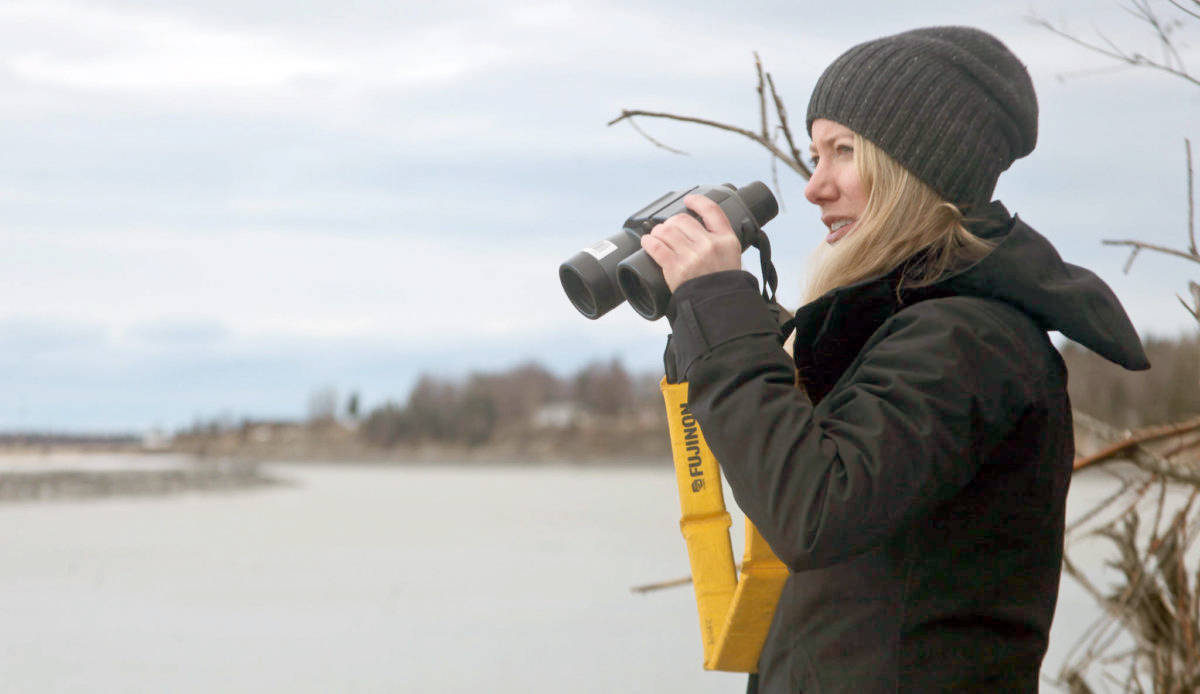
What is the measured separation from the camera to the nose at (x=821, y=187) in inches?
37.2

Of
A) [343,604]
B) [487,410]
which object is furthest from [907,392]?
[487,410]

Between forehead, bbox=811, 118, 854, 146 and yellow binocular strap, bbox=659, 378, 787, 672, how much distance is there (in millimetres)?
255

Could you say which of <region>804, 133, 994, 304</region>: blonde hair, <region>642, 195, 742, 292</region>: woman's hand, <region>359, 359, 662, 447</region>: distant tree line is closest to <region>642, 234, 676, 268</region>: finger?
<region>642, 195, 742, 292</region>: woman's hand

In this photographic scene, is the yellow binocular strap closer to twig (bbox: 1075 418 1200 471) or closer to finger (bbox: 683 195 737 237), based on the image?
finger (bbox: 683 195 737 237)

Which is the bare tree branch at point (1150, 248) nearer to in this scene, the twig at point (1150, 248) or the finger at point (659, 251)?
the twig at point (1150, 248)

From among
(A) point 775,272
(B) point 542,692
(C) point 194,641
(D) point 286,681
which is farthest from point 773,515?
(C) point 194,641

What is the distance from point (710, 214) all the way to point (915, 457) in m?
0.28

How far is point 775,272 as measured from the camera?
1.07 m

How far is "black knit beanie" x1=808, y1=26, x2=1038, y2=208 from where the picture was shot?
903mm

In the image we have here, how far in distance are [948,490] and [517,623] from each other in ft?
30.6

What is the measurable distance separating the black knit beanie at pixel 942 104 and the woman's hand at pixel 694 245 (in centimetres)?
15

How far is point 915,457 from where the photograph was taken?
30.5 inches

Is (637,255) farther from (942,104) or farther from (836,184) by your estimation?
(942,104)

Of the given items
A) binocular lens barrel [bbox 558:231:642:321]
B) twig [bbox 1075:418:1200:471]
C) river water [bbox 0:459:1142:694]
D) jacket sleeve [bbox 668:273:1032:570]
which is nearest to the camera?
jacket sleeve [bbox 668:273:1032:570]
